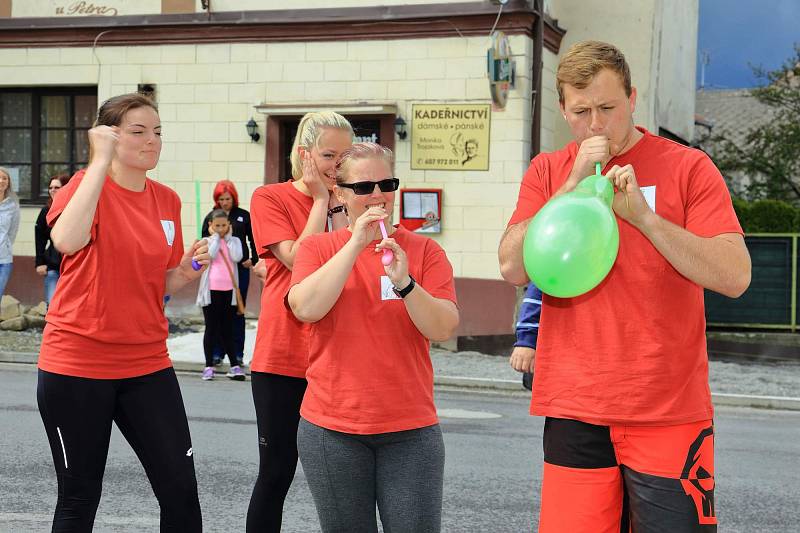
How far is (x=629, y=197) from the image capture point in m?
2.96

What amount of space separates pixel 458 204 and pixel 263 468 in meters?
10.9

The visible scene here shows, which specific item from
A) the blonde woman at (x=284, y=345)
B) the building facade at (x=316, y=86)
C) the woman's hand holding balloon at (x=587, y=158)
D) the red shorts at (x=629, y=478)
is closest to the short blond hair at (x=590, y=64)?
the woman's hand holding balloon at (x=587, y=158)

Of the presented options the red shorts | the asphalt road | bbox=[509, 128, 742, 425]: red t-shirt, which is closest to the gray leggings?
the red shorts

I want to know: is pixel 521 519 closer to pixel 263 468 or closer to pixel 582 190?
pixel 263 468

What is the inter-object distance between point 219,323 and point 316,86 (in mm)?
5287

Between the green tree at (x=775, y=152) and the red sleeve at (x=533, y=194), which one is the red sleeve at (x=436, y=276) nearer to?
the red sleeve at (x=533, y=194)

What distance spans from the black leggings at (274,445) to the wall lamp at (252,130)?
11716 millimetres

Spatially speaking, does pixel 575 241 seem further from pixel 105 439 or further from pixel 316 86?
pixel 316 86

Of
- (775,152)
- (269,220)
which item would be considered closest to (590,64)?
(269,220)

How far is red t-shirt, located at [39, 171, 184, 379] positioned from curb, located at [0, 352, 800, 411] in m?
7.89

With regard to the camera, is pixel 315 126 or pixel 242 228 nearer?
pixel 315 126

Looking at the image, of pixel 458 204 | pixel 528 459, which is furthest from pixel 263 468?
pixel 458 204

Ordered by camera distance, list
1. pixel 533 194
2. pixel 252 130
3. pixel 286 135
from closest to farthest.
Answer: pixel 533 194, pixel 252 130, pixel 286 135

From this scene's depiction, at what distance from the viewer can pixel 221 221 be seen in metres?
11.4
